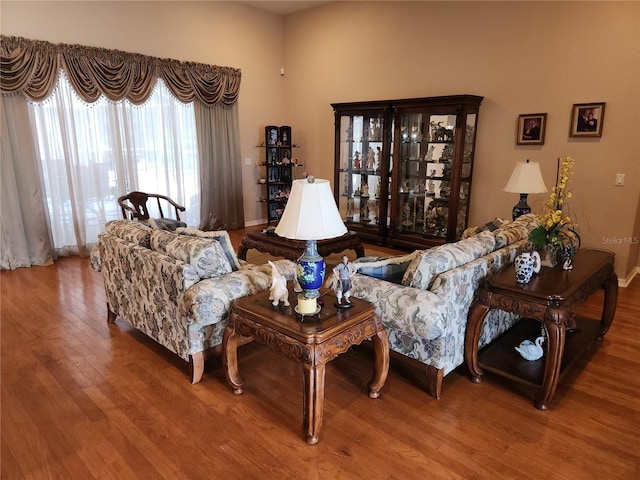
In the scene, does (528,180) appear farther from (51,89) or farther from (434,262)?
(51,89)

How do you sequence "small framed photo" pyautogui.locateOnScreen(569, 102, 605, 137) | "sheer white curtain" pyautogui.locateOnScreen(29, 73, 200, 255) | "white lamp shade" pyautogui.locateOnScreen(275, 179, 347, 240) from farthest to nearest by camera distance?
"sheer white curtain" pyautogui.locateOnScreen(29, 73, 200, 255) → "small framed photo" pyautogui.locateOnScreen(569, 102, 605, 137) → "white lamp shade" pyautogui.locateOnScreen(275, 179, 347, 240)

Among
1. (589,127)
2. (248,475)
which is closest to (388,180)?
(589,127)

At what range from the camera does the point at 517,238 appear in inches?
120

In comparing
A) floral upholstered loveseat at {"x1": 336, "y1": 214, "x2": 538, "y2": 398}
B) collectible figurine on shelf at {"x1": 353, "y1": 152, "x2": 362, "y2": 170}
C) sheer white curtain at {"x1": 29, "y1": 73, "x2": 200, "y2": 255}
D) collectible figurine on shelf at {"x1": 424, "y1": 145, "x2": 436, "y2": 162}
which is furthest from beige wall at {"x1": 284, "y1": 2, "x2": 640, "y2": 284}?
sheer white curtain at {"x1": 29, "y1": 73, "x2": 200, "y2": 255}

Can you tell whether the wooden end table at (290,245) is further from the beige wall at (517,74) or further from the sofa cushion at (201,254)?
the beige wall at (517,74)

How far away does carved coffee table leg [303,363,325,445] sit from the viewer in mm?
2014

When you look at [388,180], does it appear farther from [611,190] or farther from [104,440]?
[104,440]

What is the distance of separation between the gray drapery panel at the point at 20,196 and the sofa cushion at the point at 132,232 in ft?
7.31

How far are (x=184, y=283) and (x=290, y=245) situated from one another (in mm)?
1766

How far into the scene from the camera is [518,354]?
2.69 metres

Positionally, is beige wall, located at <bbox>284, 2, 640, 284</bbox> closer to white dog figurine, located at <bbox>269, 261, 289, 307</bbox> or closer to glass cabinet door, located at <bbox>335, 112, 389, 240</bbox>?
glass cabinet door, located at <bbox>335, 112, 389, 240</bbox>

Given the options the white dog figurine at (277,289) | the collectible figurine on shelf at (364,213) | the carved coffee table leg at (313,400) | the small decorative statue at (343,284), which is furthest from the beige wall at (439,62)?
the carved coffee table leg at (313,400)

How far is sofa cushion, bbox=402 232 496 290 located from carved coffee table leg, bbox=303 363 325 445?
2.45 ft

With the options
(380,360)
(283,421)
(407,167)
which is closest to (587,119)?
(407,167)
